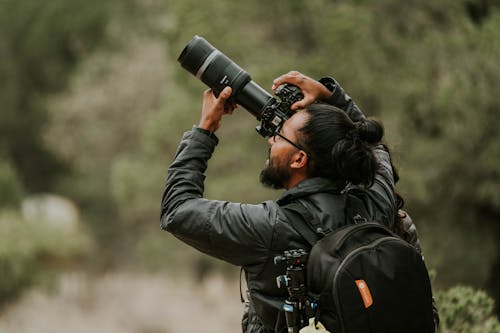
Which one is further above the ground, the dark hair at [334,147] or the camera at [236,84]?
the camera at [236,84]

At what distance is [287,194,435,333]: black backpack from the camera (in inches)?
93.6

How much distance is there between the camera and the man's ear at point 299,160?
264 centimetres

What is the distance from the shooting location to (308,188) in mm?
2609

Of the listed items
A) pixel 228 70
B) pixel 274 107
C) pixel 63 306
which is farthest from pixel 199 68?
pixel 63 306

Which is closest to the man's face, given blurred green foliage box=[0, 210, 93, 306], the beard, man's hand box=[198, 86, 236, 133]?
the beard

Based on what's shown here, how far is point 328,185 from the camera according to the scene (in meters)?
2.64

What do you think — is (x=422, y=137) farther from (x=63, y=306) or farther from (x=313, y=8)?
(x=63, y=306)

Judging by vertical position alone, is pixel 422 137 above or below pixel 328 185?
above

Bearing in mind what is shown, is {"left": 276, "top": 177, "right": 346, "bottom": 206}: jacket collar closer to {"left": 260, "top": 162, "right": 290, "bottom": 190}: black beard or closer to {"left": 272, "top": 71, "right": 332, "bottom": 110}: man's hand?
{"left": 260, "top": 162, "right": 290, "bottom": 190}: black beard

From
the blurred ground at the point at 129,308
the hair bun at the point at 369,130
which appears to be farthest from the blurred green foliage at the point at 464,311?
the blurred ground at the point at 129,308

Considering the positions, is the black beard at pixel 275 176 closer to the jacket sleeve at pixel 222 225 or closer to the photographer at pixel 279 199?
the photographer at pixel 279 199

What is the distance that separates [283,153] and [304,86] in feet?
1.18

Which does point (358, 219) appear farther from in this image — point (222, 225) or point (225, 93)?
point (225, 93)

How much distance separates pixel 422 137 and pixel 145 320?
624 cm
